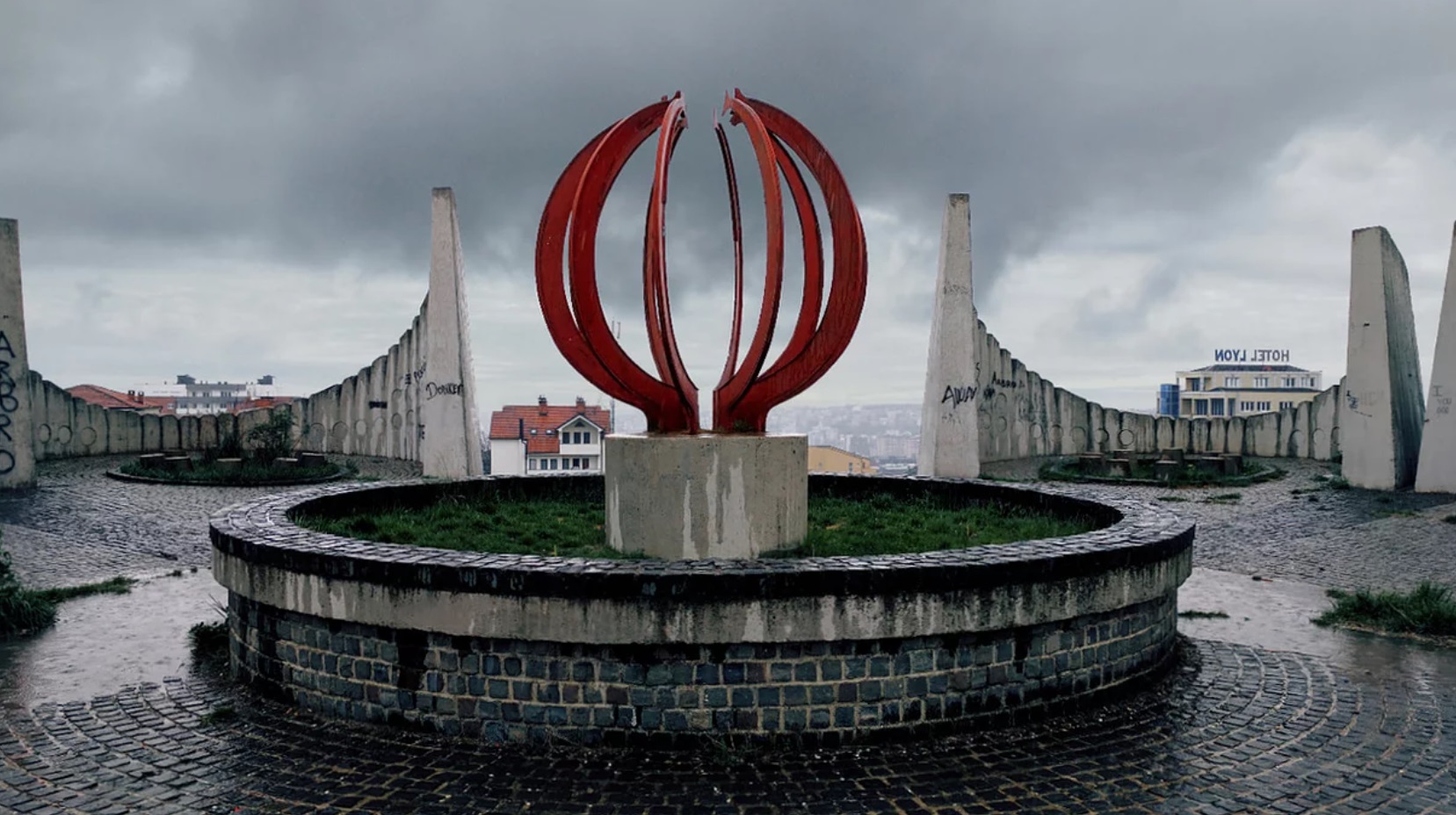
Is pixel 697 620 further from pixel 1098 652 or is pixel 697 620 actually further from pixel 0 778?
pixel 0 778

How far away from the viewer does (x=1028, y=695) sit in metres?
6.80

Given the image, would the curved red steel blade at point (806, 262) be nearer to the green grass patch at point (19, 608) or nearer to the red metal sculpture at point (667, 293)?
the red metal sculpture at point (667, 293)

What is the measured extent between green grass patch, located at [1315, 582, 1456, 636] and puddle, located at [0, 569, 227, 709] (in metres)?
10.7

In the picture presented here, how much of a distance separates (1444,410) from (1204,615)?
12.3 meters

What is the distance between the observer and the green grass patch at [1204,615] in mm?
10039

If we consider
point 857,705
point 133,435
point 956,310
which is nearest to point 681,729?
point 857,705

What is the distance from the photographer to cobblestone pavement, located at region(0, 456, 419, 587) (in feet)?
41.3

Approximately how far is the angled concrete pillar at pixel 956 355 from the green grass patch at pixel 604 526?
11.1 meters

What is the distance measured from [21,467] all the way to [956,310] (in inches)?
781

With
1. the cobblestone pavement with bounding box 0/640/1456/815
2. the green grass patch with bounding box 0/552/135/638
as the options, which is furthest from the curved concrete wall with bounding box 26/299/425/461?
the cobblestone pavement with bounding box 0/640/1456/815

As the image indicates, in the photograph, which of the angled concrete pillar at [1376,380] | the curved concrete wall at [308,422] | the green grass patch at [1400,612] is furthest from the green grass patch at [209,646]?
the angled concrete pillar at [1376,380]

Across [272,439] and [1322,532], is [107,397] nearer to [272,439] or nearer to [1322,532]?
[272,439]

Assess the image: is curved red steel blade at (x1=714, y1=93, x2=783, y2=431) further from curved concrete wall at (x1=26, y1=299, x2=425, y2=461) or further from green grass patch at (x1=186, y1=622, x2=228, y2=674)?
curved concrete wall at (x1=26, y1=299, x2=425, y2=461)

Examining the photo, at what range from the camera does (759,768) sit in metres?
5.91
